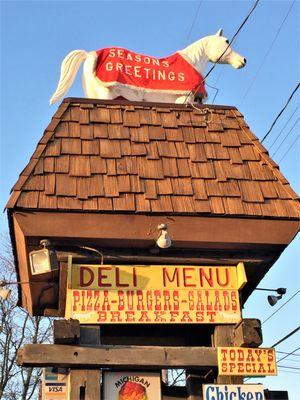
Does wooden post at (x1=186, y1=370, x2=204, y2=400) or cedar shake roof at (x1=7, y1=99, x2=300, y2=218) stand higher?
cedar shake roof at (x1=7, y1=99, x2=300, y2=218)

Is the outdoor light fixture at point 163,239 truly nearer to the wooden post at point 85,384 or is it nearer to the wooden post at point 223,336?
the wooden post at point 223,336

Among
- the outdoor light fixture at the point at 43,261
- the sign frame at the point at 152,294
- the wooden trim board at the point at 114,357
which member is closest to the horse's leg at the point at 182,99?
the sign frame at the point at 152,294

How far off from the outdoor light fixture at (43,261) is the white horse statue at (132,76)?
266 cm

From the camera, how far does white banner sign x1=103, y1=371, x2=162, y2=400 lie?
682 centimetres

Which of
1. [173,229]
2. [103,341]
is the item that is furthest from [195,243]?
[103,341]

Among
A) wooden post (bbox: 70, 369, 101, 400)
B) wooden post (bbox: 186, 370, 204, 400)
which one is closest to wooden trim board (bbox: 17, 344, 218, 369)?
wooden post (bbox: 70, 369, 101, 400)

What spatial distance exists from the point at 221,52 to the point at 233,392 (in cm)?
524

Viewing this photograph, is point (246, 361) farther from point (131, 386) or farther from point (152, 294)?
point (131, 386)

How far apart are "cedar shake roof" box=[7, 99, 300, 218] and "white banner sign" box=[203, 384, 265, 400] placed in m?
1.79

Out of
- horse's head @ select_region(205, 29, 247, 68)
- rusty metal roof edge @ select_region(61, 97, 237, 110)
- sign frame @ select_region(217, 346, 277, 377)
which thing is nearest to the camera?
sign frame @ select_region(217, 346, 277, 377)

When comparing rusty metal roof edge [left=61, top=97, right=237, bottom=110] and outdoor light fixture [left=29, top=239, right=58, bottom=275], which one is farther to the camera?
rusty metal roof edge [left=61, top=97, right=237, bottom=110]

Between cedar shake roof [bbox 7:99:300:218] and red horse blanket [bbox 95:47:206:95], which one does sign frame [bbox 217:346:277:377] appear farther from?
red horse blanket [bbox 95:47:206:95]

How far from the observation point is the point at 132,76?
28.0 ft

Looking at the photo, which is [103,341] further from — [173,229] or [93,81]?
[93,81]
